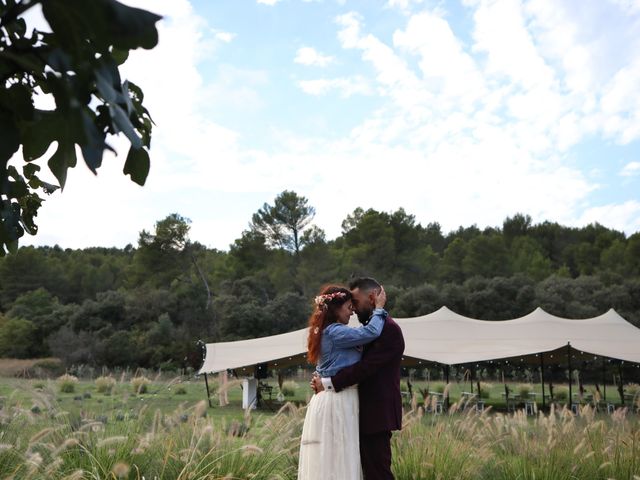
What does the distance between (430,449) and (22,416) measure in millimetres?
3116

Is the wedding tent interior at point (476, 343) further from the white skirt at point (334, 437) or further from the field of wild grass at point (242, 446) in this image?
the white skirt at point (334, 437)

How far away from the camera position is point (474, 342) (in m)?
20.1

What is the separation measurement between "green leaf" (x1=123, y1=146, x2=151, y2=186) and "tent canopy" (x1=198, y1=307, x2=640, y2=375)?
1650 cm

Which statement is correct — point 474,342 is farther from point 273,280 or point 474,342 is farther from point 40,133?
point 273,280

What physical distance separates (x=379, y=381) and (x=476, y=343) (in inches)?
623

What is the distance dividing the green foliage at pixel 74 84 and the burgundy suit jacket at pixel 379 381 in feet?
12.0

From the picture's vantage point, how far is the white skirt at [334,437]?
15.6ft

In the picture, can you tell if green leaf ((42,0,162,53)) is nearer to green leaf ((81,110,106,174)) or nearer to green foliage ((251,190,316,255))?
green leaf ((81,110,106,174))

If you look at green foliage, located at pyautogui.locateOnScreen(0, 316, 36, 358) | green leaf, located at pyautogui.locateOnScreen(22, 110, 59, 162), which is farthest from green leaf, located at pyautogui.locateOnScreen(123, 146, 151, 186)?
green foliage, located at pyautogui.locateOnScreen(0, 316, 36, 358)

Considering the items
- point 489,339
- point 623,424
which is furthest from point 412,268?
point 623,424

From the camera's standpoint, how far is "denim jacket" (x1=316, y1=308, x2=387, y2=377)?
469cm

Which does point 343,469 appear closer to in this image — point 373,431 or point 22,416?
point 373,431

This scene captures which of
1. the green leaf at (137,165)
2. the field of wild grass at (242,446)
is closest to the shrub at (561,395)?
the field of wild grass at (242,446)

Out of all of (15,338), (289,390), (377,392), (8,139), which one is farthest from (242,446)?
(15,338)
